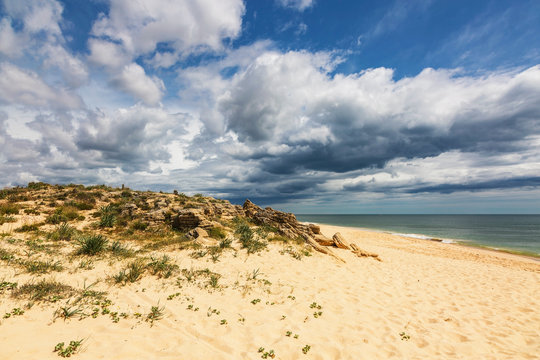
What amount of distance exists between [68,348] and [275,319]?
5.07 meters

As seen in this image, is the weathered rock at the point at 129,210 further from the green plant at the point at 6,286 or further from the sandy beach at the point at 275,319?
the green plant at the point at 6,286

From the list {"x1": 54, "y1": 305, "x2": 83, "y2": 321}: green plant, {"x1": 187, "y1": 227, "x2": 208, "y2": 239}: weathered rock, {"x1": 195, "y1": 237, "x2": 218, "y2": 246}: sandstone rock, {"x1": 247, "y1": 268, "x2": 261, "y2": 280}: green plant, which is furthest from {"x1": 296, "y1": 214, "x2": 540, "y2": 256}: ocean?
{"x1": 54, "y1": 305, "x2": 83, "y2": 321}: green plant

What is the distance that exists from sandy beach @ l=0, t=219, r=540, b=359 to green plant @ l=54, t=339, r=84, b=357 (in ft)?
0.39

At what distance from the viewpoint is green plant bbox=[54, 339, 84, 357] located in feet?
15.2

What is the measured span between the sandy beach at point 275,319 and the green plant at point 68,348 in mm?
120

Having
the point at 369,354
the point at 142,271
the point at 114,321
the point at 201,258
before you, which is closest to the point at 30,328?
the point at 114,321

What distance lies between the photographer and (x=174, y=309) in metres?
7.10

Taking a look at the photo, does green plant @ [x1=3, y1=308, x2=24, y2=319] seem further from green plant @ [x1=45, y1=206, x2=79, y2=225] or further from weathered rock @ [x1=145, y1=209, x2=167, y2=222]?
green plant @ [x1=45, y1=206, x2=79, y2=225]

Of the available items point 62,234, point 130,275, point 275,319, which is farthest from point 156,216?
point 275,319

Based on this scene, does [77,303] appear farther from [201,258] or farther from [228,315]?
[201,258]

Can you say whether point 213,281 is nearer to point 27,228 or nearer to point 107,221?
point 107,221

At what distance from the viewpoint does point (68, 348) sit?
4.73 meters

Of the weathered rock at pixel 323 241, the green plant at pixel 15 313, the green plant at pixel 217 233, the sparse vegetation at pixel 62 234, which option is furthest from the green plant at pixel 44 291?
the weathered rock at pixel 323 241

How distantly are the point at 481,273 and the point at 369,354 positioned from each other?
54.3 ft
